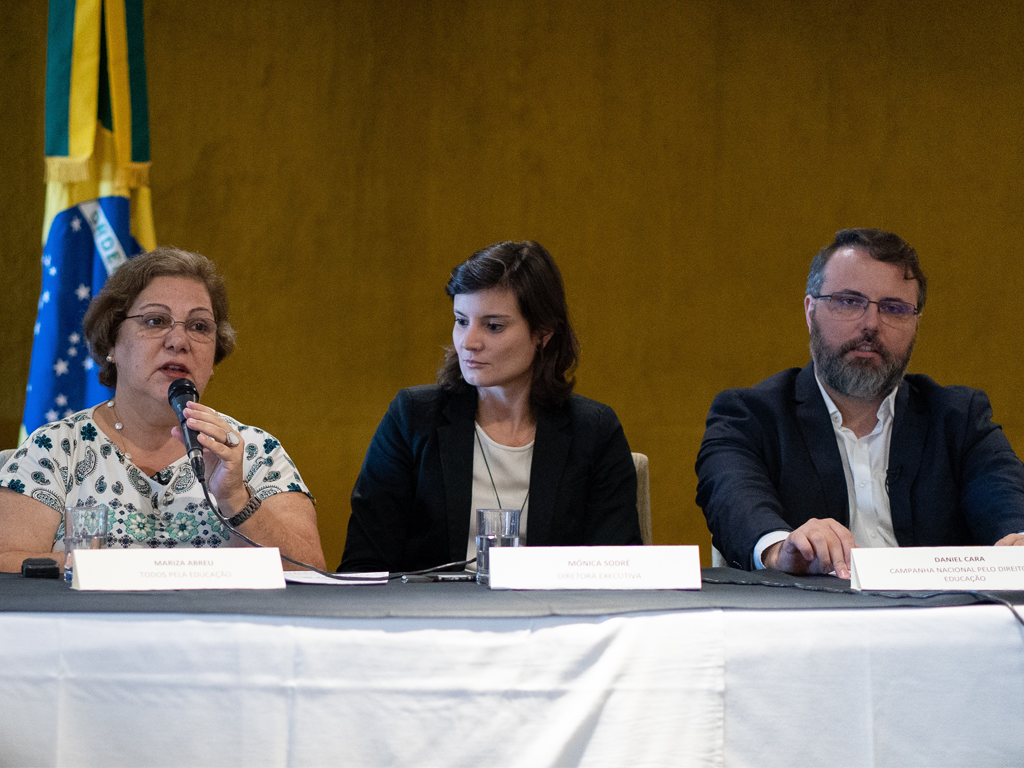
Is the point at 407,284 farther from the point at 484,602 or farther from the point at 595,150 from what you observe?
the point at 484,602

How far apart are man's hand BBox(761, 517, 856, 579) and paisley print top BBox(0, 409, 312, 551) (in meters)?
1.00

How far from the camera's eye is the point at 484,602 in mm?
1243

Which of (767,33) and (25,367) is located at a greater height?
(767,33)

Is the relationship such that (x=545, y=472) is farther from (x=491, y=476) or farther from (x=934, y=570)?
(x=934, y=570)

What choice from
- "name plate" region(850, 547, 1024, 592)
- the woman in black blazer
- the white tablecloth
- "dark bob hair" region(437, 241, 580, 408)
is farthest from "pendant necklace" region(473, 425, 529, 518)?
the white tablecloth

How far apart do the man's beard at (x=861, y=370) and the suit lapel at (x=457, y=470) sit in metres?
0.83

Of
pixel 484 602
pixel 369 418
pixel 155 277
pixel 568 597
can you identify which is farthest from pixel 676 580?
pixel 369 418

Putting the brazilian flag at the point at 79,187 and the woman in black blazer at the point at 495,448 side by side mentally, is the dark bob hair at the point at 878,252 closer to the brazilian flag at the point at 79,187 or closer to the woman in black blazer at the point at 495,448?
the woman in black blazer at the point at 495,448

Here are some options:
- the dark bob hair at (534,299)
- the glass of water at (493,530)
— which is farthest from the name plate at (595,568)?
the dark bob hair at (534,299)

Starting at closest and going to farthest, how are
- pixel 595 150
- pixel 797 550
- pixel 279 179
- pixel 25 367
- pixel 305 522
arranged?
pixel 797 550 < pixel 305 522 < pixel 25 367 < pixel 279 179 < pixel 595 150

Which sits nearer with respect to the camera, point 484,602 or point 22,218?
point 484,602

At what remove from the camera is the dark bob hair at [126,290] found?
2092 millimetres

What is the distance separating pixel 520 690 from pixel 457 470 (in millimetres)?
1098

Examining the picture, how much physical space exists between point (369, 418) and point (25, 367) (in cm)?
131
